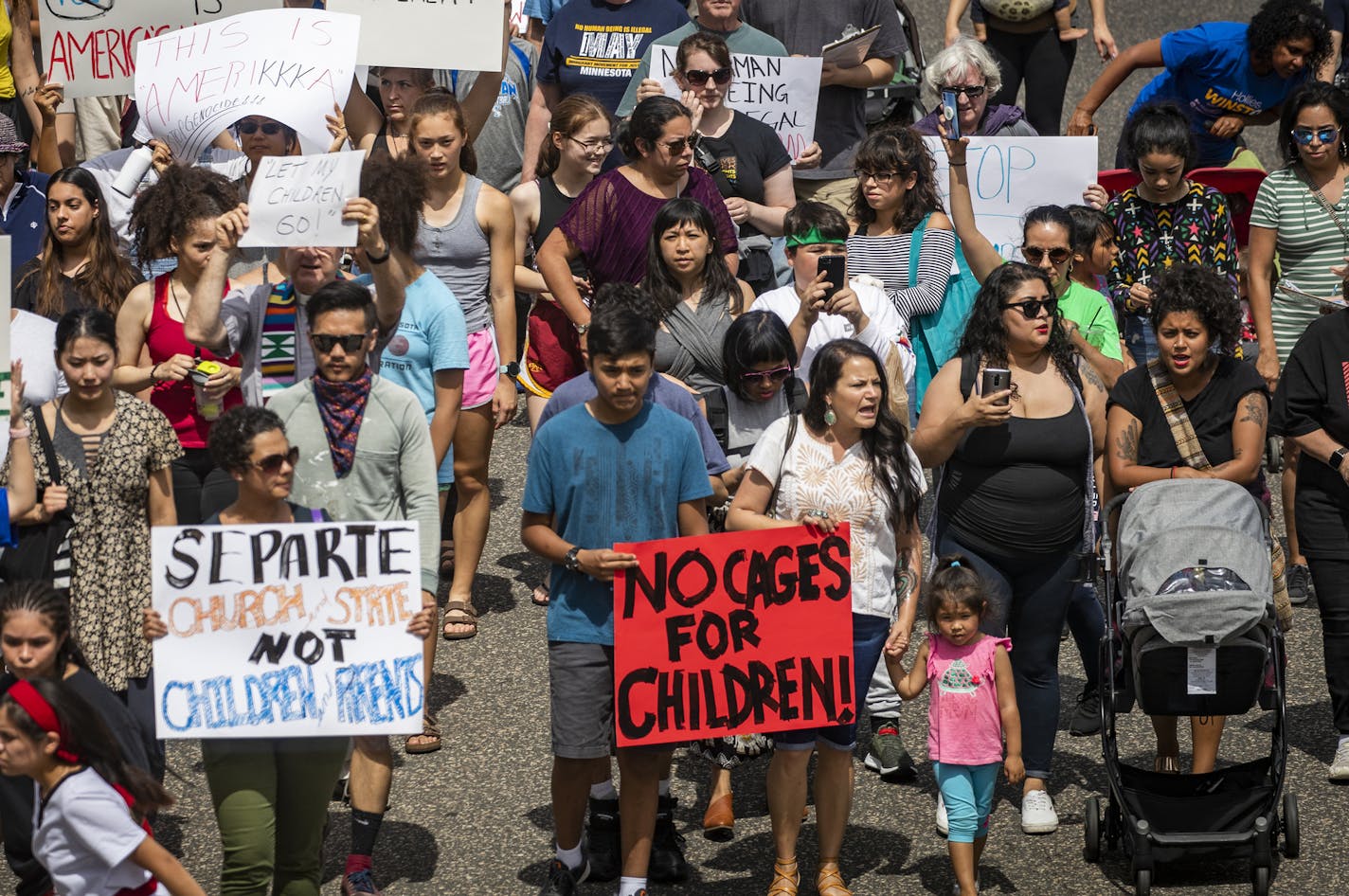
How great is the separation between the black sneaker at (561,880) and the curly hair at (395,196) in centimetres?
236

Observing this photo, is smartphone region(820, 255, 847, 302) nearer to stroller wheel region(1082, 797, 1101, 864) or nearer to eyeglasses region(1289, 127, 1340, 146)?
stroller wheel region(1082, 797, 1101, 864)

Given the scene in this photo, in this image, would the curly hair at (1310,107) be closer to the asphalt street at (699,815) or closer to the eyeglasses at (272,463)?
the asphalt street at (699,815)

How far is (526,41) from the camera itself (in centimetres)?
1185

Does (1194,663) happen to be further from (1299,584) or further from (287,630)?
(1299,584)

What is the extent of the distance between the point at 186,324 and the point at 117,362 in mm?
437

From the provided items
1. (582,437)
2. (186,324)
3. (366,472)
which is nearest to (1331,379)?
(582,437)

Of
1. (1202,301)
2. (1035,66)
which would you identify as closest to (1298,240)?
(1202,301)

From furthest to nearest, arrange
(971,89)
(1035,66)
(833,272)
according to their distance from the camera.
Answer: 1. (1035,66)
2. (971,89)
3. (833,272)

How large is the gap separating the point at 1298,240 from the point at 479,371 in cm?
375

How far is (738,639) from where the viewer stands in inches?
248

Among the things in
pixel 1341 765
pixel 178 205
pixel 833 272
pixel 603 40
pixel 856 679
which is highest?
pixel 603 40

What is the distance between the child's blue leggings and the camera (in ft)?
21.0

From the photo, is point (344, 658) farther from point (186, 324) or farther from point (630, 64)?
point (630, 64)

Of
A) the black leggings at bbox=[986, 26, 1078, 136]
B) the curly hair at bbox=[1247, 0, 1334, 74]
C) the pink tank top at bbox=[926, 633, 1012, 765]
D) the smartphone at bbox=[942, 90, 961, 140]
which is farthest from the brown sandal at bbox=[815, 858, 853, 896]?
the black leggings at bbox=[986, 26, 1078, 136]
